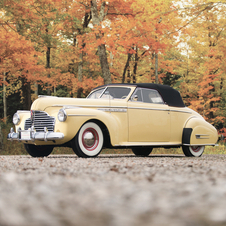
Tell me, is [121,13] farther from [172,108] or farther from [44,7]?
[172,108]

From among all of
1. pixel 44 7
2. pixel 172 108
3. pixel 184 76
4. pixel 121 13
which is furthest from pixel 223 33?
pixel 172 108

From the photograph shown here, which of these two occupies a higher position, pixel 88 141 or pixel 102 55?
pixel 102 55

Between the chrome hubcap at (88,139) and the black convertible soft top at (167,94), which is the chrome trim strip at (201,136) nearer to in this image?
the black convertible soft top at (167,94)

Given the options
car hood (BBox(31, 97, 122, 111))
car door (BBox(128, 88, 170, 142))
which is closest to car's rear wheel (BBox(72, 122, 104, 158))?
car hood (BBox(31, 97, 122, 111))

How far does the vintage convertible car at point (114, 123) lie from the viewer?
249 inches

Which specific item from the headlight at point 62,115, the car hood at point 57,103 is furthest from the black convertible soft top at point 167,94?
the headlight at point 62,115

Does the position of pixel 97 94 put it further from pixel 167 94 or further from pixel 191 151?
pixel 191 151

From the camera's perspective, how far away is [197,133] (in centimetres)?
810

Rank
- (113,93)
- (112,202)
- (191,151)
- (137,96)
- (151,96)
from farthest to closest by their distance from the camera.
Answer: (191,151), (151,96), (113,93), (137,96), (112,202)

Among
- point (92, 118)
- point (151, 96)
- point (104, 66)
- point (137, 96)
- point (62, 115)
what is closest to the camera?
point (62, 115)

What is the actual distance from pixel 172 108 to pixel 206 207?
247 inches

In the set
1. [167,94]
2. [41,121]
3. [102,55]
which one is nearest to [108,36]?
[102,55]

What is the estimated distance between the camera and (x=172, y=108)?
801 cm

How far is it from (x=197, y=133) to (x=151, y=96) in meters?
1.58
